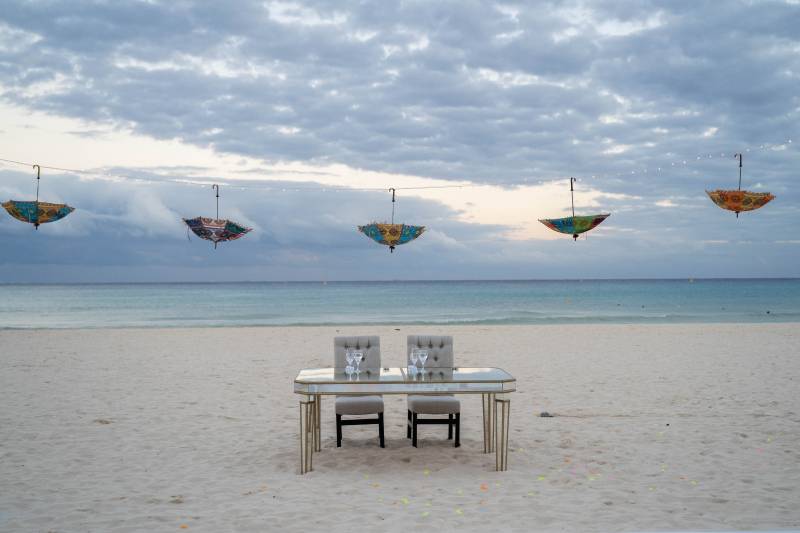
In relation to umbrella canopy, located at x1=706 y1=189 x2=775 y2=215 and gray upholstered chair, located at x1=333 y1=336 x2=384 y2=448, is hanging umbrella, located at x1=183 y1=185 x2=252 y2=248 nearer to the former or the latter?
gray upholstered chair, located at x1=333 y1=336 x2=384 y2=448

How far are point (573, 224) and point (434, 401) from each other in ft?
16.8

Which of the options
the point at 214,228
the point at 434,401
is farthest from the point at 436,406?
the point at 214,228

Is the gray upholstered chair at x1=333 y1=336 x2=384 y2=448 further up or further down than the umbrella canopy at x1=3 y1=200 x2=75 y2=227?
further down

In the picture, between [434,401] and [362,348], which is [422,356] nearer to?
[434,401]

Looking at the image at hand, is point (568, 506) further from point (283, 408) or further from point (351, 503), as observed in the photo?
point (283, 408)

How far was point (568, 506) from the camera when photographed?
13.7ft

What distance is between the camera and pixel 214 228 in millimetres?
10023

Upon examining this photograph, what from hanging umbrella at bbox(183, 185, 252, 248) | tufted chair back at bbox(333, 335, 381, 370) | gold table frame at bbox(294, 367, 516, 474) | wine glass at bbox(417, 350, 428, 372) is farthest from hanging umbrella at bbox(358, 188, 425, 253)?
gold table frame at bbox(294, 367, 516, 474)

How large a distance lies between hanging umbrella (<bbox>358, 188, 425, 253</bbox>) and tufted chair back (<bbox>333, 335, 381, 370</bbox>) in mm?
4299

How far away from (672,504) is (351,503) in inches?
87.5

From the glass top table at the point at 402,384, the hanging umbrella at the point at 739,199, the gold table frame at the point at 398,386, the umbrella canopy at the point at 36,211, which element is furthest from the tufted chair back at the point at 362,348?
the umbrella canopy at the point at 36,211

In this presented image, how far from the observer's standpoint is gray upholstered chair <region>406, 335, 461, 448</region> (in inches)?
226

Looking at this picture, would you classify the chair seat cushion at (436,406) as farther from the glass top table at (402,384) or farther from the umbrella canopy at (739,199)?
the umbrella canopy at (739,199)

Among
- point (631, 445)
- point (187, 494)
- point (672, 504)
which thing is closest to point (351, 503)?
point (187, 494)
